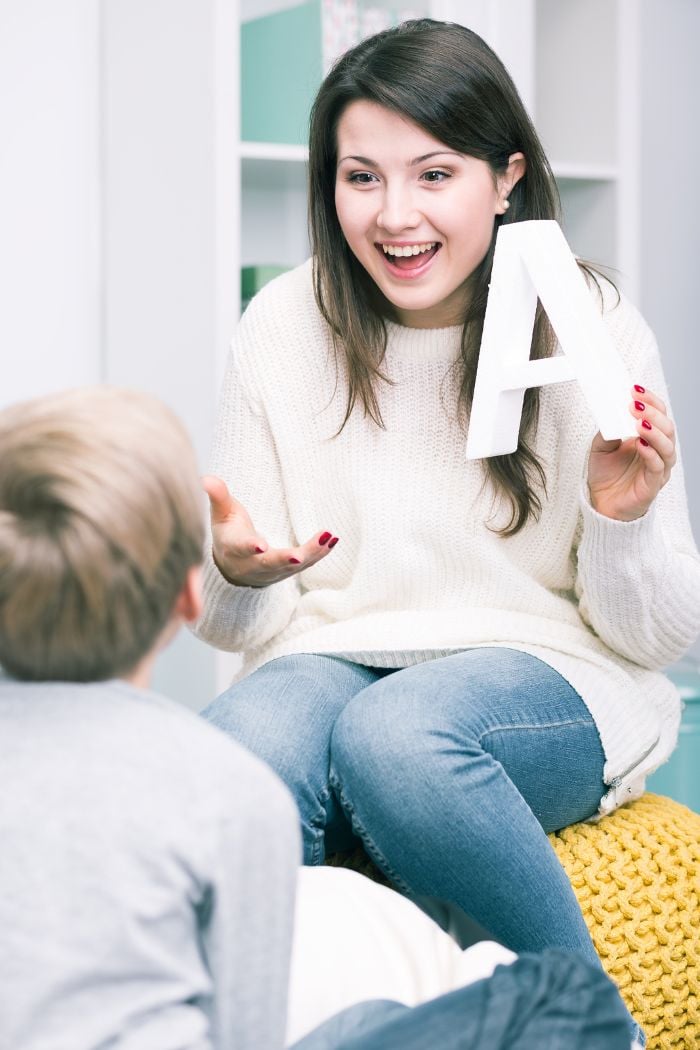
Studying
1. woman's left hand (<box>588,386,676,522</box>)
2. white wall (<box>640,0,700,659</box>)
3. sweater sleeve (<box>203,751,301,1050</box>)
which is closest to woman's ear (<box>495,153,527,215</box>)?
woman's left hand (<box>588,386,676,522</box>)

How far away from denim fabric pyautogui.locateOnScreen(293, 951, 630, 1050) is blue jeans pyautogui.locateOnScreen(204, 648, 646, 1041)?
28cm

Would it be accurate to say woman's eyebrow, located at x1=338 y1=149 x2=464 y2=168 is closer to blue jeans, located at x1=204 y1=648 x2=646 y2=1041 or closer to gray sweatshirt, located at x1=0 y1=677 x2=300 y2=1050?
blue jeans, located at x1=204 y1=648 x2=646 y2=1041

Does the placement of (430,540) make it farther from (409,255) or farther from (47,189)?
(47,189)

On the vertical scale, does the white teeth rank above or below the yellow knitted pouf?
above

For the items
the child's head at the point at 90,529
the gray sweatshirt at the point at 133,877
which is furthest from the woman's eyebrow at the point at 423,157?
the gray sweatshirt at the point at 133,877

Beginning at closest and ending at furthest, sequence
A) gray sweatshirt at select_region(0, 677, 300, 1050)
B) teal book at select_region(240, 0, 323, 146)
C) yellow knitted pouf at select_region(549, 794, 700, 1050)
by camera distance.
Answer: gray sweatshirt at select_region(0, 677, 300, 1050) → yellow knitted pouf at select_region(549, 794, 700, 1050) → teal book at select_region(240, 0, 323, 146)

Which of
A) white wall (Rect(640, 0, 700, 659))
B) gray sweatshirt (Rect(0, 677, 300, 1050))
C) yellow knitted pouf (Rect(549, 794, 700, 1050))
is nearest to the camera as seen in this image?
gray sweatshirt (Rect(0, 677, 300, 1050))

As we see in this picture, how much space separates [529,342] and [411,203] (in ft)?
0.71

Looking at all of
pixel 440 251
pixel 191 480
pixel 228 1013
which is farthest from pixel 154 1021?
pixel 440 251

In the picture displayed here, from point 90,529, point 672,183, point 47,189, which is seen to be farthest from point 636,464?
point 672,183

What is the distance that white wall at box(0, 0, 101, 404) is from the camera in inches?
90.5

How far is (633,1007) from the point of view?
1.39 m

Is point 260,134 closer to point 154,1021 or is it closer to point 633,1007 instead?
point 633,1007

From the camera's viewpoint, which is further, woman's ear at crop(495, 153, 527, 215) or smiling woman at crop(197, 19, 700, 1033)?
woman's ear at crop(495, 153, 527, 215)
